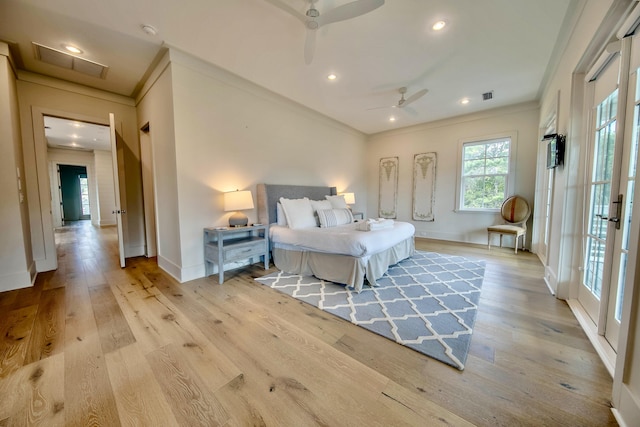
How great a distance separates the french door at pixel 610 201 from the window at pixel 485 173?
2.94 metres

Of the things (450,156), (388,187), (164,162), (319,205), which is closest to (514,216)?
(450,156)

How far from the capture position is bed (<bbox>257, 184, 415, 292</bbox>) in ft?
8.81

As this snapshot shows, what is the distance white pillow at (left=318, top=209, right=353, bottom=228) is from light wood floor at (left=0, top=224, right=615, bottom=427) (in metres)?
1.49

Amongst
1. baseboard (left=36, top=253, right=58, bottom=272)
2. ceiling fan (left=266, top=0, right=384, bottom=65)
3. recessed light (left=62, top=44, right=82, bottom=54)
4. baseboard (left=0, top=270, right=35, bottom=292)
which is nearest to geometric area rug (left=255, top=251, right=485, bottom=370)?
ceiling fan (left=266, top=0, right=384, bottom=65)

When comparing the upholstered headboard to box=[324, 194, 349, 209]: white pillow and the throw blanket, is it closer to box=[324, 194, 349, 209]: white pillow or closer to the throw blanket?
box=[324, 194, 349, 209]: white pillow

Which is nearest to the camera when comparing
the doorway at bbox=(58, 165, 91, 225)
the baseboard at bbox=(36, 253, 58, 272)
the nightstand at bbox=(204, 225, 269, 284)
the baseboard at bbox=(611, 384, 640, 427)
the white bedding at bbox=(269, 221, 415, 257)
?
the baseboard at bbox=(611, 384, 640, 427)

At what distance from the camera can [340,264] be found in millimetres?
2818

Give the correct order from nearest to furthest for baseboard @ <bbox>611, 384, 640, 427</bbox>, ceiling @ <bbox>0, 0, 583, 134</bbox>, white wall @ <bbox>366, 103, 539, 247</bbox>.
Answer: baseboard @ <bbox>611, 384, 640, 427</bbox>, ceiling @ <bbox>0, 0, 583, 134</bbox>, white wall @ <bbox>366, 103, 539, 247</bbox>

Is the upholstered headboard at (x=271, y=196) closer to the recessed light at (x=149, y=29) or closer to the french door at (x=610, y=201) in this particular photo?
the recessed light at (x=149, y=29)

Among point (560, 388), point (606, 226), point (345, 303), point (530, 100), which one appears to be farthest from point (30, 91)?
point (530, 100)

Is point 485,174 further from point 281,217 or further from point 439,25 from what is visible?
point 281,217

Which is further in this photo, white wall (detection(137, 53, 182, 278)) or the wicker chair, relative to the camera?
the wicker chair

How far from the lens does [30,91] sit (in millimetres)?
3234

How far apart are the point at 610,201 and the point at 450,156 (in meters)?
3.99
